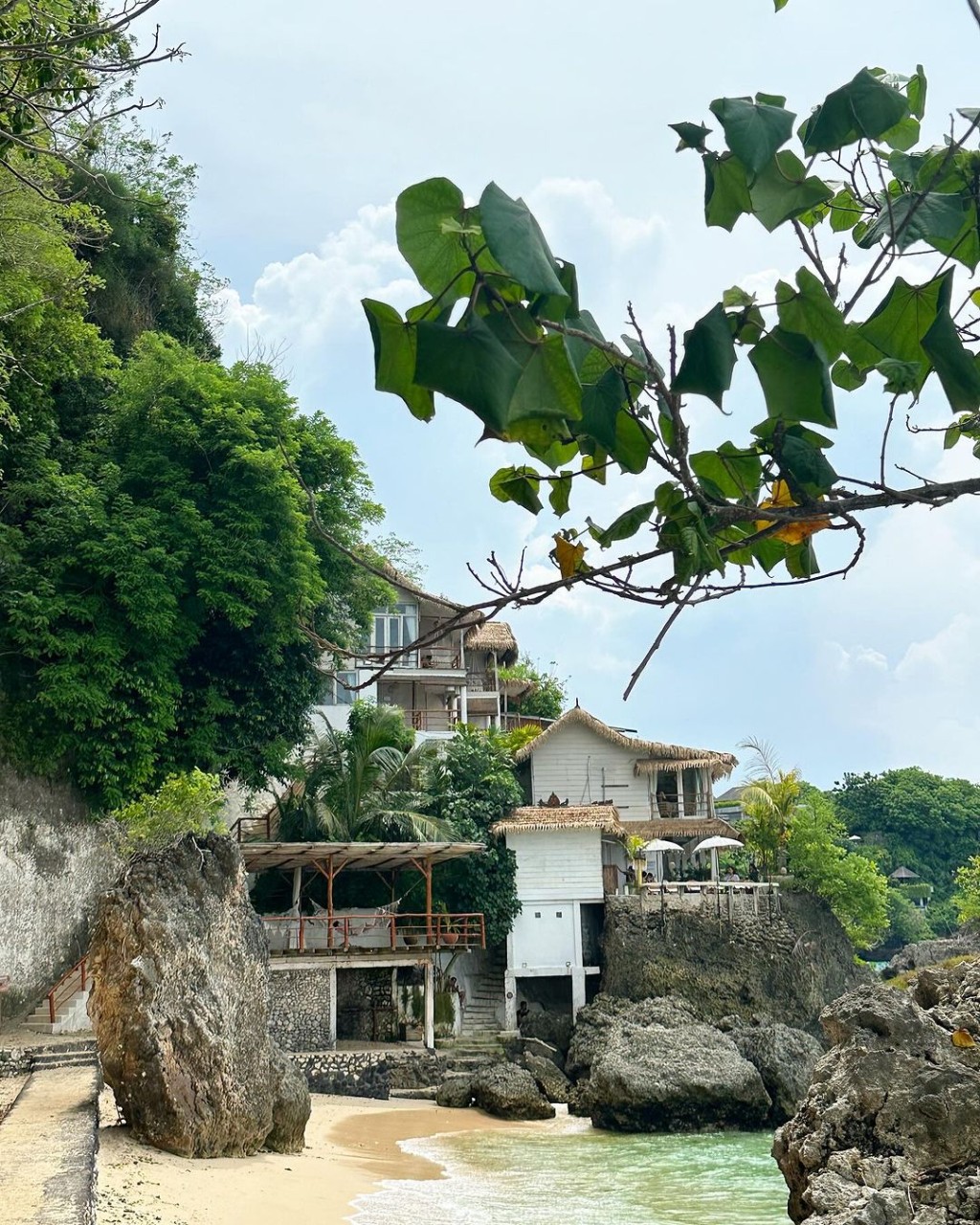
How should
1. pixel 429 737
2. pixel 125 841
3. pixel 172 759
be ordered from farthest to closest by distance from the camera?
pixel 429 737 → pixel 172 759 → pixel 125 841

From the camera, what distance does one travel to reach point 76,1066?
1233 cm

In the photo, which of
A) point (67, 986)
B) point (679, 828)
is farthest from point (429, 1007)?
point (679, 828)

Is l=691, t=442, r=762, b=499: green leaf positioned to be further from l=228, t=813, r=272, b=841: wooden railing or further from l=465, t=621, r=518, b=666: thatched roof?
l=465, t=621, r=518, b=666: thatched roof

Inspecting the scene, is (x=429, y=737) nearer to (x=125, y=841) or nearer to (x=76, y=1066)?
(x=125, y=841)

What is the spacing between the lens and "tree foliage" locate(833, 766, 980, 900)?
51.6 metres

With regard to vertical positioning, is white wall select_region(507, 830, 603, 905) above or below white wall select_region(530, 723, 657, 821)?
below

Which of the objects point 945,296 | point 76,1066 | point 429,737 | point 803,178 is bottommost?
point 76,1066

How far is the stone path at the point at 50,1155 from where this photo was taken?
18.9ft

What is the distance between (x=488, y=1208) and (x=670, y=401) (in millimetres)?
11386

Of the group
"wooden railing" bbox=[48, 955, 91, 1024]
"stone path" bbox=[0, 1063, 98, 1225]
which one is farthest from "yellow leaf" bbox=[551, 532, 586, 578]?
"wooden railing" bbox=[48, 955, 91, 1024]

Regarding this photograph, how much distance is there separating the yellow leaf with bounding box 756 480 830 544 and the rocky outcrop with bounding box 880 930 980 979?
76.4 ft

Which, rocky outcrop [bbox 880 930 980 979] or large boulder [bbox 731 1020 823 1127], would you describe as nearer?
large boulder [bbox 731 1020 823 1127]

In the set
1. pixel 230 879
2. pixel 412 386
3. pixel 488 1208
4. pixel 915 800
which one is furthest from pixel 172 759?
pixel 915 800

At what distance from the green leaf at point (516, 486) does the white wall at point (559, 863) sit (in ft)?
79.9
